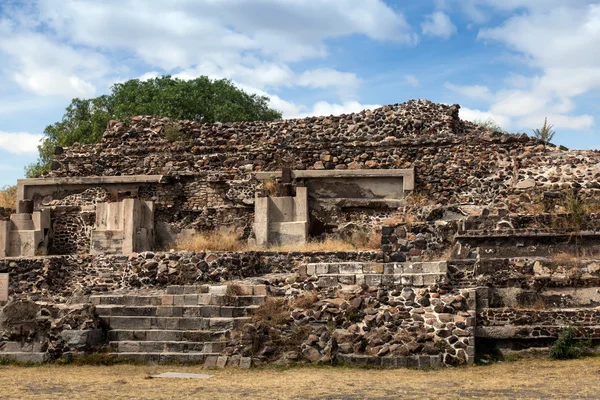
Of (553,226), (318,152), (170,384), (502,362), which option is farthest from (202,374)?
(318,152)

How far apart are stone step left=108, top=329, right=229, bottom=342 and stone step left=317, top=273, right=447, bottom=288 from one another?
2.08 metres

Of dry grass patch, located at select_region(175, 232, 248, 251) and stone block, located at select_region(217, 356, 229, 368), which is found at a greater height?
dry grass patch, located at select_region(175, 232, 248, 251)

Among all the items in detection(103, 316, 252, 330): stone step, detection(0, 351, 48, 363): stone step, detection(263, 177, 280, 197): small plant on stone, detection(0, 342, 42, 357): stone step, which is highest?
detection(263, 177, 280, 197): small plant on stone

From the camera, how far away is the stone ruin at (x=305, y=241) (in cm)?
1245

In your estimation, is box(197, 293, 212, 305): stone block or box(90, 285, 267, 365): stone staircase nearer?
box(90, 285, 267, 365): stone staircase

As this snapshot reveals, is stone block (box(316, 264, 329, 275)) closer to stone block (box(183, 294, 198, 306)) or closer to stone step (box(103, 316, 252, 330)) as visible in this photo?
stone step (box(103, 316, 252, 330))

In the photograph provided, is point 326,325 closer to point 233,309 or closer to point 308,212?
point 233,309

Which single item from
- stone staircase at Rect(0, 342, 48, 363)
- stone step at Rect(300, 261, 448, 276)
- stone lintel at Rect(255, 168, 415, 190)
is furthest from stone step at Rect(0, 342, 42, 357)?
stone lintel at Rect(255, 168, 415, 190)

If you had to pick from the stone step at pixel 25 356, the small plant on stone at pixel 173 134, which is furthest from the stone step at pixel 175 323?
the small plant on stone at pixel 173 134

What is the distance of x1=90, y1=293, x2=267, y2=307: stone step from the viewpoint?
13586mm

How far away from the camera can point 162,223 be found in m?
21.5

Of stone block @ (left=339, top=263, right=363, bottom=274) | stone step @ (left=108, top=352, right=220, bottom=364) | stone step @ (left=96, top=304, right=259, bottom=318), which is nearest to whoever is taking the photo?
stone step @ (left=108, top=352, right=220, bottom=364)

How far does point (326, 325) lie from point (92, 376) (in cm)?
374

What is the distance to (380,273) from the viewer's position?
13.5 metres
